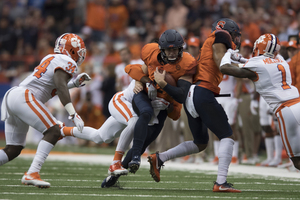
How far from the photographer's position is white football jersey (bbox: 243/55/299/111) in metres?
4.84

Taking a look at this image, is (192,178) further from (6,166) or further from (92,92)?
(92,92)

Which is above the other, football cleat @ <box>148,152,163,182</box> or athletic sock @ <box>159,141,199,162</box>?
athletic sock @ <box>159,141,199,162</box>

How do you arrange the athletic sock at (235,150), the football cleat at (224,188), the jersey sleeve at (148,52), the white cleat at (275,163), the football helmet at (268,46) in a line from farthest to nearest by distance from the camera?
the athletic sock at (235,150) → the white cleat at (275,163) → the jersey sleeve at (148,52) → the football helmet at (268,46) → the football cleat at (224,188)

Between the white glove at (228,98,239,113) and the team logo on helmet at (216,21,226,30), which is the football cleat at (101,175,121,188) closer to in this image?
the team logo on helmet at (216,21,226,30)

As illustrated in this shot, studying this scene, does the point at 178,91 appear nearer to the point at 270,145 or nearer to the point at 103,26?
the point at 270,145

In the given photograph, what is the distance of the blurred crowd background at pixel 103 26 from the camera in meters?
11.9

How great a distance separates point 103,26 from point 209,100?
10.8 metres

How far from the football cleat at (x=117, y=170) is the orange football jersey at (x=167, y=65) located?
3.02 feet

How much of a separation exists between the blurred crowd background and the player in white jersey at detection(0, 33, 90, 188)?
20.1ft

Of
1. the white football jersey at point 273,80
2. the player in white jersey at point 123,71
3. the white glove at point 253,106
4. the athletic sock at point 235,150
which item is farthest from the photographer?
the player in white jersey at point 123,71

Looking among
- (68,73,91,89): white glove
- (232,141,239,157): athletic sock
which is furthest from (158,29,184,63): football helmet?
(232,141,239,157): athletic sock

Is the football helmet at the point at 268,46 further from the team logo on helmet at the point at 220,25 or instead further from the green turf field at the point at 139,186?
the green turf field at the point at 139,186

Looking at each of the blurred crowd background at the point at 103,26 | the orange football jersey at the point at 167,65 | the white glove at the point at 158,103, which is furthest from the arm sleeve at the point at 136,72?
the blurred crowd background at the point at 103,26

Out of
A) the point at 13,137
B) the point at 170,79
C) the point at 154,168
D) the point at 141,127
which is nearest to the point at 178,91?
the point at 170,79
